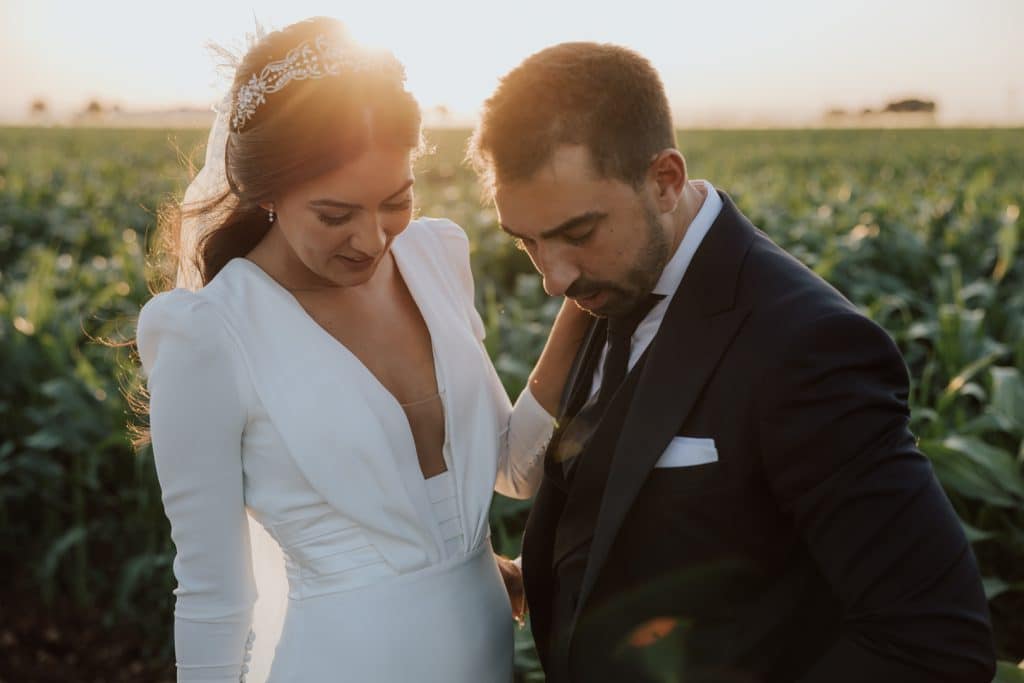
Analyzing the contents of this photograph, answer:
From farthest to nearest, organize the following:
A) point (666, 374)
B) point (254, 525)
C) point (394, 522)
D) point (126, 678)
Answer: point (126, 678) → point (254, 525) → point (394, 522) → point (666, 374)

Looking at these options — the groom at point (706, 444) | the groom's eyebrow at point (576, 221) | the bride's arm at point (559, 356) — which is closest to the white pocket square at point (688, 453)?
the groom at point (706, 444)

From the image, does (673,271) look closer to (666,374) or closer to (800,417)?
(666,374)

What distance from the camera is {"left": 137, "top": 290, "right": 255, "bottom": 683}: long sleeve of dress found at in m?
1.95

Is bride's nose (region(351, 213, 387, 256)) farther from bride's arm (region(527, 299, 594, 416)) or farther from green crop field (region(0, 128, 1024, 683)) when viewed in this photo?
bride's arm (region(527, 299, 594, 416))

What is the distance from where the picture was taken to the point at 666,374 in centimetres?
184

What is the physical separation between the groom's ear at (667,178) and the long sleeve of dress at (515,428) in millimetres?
707

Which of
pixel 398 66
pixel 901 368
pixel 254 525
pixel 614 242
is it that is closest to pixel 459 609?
pixel 254 525

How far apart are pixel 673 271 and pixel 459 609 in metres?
0.93

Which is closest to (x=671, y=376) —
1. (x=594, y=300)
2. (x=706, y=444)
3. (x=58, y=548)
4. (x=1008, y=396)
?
(x=706, y=444)

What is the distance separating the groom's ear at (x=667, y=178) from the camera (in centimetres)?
187

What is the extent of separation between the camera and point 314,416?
6.77 feet

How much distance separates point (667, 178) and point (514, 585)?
1195 millimetres

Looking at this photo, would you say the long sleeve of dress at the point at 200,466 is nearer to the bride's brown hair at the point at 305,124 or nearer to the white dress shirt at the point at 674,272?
the bride's brown hair at the point at 305,124

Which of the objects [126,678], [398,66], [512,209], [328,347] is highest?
[398,66]
